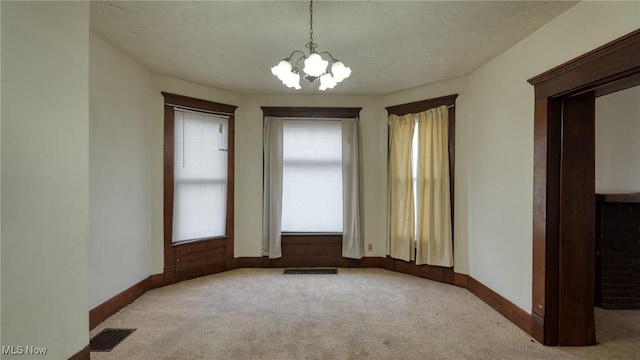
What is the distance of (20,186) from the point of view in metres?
1.43

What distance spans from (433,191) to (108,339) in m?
3.73

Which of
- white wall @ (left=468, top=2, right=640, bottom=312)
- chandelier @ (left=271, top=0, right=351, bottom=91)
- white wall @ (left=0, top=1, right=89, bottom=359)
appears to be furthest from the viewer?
white wall @ (left=468, top=2, right=640, bottom=312)

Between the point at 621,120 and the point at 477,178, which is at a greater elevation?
the point at 621,120

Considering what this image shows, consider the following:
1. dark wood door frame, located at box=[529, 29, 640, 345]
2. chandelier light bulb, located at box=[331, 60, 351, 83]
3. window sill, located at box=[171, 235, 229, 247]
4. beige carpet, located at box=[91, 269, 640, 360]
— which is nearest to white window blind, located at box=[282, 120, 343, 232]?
window sill, located at box=[171, 235, 229, 247]

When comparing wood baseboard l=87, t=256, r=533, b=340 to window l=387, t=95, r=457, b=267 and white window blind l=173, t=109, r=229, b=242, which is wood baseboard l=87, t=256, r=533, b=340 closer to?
window l=387, t=95, r=457, b=267

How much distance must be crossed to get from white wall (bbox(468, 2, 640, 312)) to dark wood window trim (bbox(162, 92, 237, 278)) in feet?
10.5

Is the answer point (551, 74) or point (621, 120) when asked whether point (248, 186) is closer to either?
point (551, 74)

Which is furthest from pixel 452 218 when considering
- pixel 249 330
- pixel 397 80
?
pixel 249 330

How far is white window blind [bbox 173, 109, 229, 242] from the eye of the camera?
13.3ft

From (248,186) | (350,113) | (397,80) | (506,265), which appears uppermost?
(397,80)

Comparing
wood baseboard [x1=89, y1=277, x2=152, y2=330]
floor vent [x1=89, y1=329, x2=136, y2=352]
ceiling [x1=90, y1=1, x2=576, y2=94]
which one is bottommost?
floor vent [x1=89, y1=329, x2=136, y2=352]

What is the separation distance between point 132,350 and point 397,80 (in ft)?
12.7

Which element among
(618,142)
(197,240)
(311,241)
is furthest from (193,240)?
(618,142)

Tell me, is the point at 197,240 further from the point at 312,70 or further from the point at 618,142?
the point at 618,142
